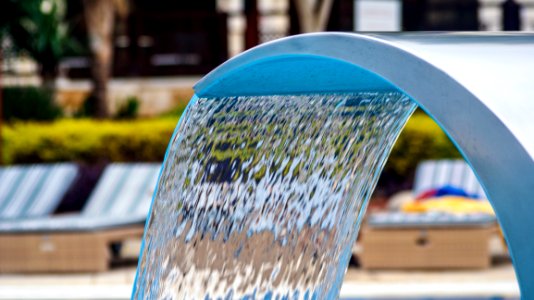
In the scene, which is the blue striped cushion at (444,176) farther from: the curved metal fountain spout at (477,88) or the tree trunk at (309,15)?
the curved metal fountain spout at (477,88)

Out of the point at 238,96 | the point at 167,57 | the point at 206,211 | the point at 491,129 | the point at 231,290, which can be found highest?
the point at 491,129

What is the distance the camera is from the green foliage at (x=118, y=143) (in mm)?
14352

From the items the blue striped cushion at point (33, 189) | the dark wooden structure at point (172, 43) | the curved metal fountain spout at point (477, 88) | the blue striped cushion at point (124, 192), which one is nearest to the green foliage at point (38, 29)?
the dark wooden structure at point (172, 43)

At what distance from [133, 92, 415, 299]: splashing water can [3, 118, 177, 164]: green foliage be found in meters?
11.1

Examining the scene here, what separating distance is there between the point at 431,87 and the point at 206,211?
59.2 inches

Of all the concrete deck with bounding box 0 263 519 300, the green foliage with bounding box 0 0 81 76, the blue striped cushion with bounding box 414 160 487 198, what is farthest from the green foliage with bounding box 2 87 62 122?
the concrete deck with bounding box 0 263 519 300

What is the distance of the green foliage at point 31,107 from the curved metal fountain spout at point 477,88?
15953 mm

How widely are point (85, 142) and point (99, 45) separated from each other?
4.82 metres

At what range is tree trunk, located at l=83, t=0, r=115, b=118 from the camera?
19016mm

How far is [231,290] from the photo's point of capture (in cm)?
354


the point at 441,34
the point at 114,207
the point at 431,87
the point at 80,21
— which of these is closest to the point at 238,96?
the point at 441,34

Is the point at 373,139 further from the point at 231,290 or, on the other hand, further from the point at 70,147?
the point at 70,147

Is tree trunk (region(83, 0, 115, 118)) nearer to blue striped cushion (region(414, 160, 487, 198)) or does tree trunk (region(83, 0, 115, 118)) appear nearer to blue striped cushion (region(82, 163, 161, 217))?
blue striped cushion (region(82, 163, 161, 217))

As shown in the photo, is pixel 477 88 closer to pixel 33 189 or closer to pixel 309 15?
pixel 33 189
